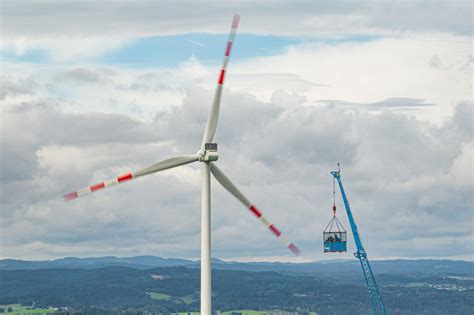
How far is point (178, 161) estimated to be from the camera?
13412 cm

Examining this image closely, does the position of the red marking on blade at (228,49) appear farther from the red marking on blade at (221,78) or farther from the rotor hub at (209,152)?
the rotor hub at (209,152)

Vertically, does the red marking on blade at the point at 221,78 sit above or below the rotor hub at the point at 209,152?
above

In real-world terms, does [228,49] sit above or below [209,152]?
above

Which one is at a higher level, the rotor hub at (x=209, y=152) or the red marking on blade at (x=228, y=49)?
the red marking on blade at (x=228, y=49)

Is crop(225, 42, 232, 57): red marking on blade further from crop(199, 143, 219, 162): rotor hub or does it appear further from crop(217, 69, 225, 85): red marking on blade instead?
crop(199, 143, 219, 162): rotor hub

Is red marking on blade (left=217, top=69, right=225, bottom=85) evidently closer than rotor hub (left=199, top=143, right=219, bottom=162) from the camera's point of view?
Yes

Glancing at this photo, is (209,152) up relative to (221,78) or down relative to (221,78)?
down

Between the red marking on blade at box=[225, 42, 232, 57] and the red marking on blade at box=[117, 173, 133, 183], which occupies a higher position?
the red marking on blade at box=[225, 42, 232, 57]

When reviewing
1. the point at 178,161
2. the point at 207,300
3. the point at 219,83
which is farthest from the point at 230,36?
the point at 207,300

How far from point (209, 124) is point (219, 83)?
737 cm

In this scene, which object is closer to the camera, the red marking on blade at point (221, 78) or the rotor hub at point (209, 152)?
the red marking on blade at point (221, 78)

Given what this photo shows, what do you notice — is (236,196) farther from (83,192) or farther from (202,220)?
(83,192)

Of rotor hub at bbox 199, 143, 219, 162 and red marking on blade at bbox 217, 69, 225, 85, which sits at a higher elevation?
red marking on blade at bbox 217, 69, 225, 85

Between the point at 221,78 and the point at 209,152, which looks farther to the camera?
the point at 209,152
